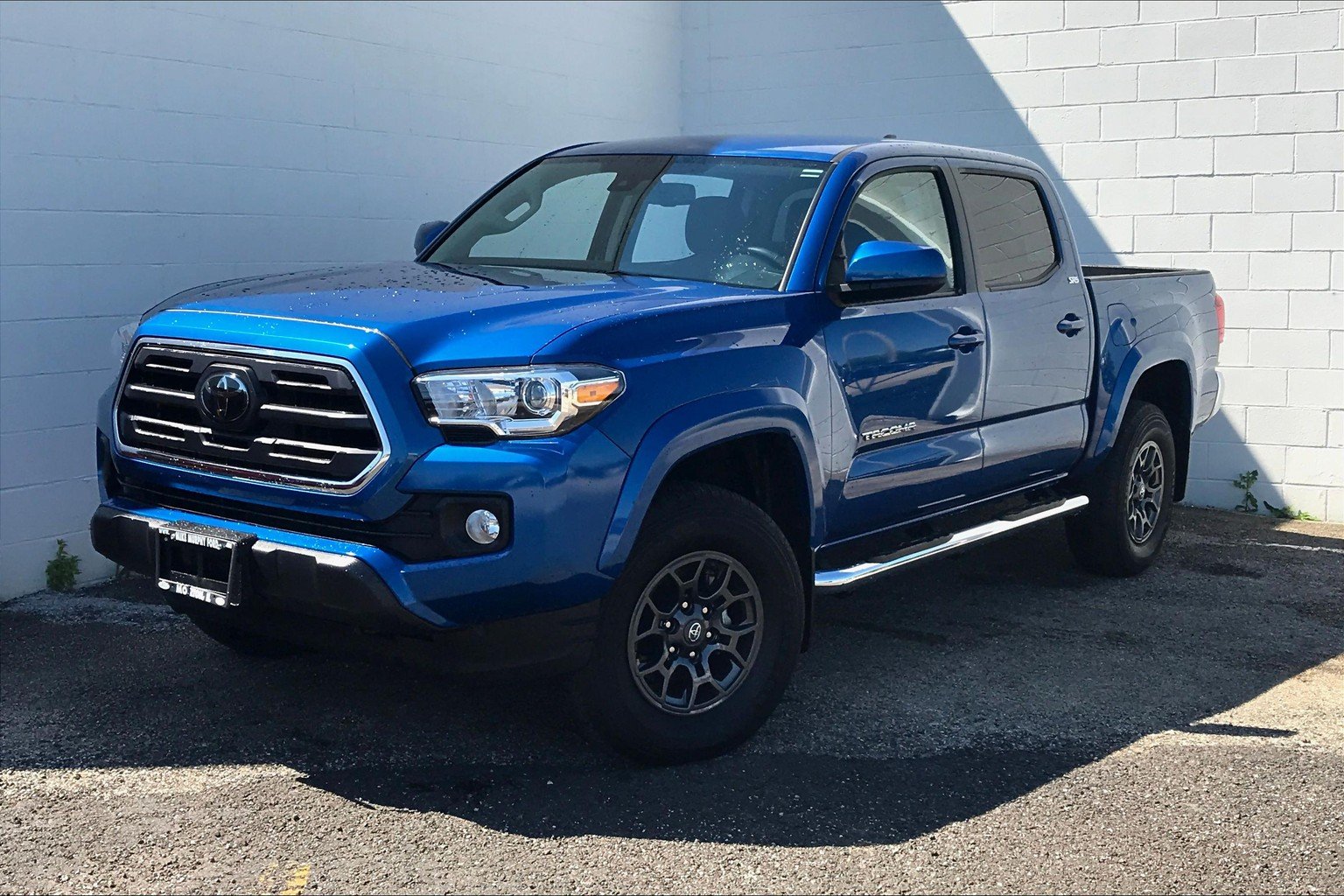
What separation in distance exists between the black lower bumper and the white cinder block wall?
297 centimetres

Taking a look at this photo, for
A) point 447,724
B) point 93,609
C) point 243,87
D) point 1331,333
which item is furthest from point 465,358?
point 1331,333

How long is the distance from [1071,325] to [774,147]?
5.27ft

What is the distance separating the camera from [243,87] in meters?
7.05

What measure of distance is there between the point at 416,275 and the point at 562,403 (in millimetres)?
1273

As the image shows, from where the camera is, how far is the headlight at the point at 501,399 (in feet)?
12.5

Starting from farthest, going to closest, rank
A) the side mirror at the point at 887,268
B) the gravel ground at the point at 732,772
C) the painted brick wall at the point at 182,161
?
the painted brick wall at the point at 182,161, the side mirror at the point at 887,268, the gravel ground at the point at 732,772

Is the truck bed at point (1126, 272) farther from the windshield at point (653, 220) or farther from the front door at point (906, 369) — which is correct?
the windshield at point (653, 220)

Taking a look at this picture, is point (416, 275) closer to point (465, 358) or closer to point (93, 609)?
point (465, 358)

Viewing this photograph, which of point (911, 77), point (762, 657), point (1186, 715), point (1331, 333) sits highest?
point (911, 77)

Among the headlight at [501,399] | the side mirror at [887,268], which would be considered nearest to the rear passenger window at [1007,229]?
the side mirror at [887,268]

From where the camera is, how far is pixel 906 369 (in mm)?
4996

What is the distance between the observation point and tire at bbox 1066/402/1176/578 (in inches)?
258

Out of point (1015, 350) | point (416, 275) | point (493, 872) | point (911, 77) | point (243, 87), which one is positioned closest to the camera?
point (493, 872)

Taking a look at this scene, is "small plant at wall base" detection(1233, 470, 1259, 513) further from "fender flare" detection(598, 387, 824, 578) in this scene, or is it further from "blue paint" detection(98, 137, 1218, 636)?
"fender flare" detection(598, 387, 824, 578)
